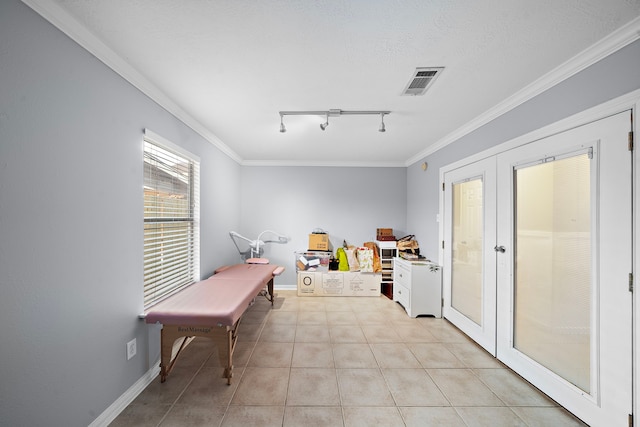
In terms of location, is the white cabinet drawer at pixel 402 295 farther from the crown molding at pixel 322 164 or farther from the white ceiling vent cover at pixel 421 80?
the white ceiling vent cover at pixel 421 80

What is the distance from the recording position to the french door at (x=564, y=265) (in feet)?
4.84

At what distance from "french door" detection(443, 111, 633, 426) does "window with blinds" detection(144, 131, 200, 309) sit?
3.25 meters

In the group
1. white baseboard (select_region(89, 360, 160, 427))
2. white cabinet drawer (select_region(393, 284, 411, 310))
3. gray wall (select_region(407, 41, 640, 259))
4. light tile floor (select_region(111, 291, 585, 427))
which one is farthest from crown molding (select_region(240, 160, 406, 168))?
white baseboard (select_region(89, 360, 160, 427))

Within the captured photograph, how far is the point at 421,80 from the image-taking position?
1.96 m

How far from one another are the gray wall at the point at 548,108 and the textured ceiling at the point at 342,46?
0.53 feet

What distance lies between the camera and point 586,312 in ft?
5.51

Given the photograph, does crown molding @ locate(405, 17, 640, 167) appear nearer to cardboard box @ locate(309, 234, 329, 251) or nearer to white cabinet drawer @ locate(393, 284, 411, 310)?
white cabinet drawer @ locate(393, 284, 411, 310)

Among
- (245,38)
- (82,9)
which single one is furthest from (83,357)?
(245,38)

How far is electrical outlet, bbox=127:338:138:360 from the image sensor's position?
184 cm

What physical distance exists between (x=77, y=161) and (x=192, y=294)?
143 centimetres

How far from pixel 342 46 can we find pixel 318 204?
11.4 feet

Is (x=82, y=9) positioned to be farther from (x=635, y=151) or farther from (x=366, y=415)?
(x=635, y=151)

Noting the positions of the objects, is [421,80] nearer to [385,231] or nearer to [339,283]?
[385,231]

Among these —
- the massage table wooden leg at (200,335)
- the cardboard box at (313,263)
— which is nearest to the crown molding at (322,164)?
the cardboard box at (313,263)
